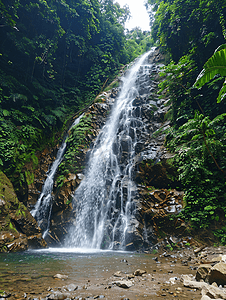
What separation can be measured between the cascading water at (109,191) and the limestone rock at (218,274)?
541 centimetres

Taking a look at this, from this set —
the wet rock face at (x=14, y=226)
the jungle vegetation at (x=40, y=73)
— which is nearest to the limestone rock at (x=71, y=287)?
the wet rock face at (x=14, y=226)

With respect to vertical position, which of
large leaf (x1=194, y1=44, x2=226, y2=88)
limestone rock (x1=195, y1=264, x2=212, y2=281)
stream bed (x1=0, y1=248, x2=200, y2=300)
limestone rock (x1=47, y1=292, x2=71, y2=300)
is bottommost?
stream bed (x1=0, y1=248, x2=200, y2=300)

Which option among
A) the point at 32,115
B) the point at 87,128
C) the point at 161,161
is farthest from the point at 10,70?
the point at 161,161

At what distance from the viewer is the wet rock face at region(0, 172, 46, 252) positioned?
19.9 ft

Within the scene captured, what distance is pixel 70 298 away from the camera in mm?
2221

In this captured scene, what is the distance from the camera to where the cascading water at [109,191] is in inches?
313

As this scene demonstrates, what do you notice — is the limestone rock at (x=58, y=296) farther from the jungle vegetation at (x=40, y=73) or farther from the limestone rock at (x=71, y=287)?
the jungle vegetation at (x=40, y=73)

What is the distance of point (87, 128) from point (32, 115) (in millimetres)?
4061

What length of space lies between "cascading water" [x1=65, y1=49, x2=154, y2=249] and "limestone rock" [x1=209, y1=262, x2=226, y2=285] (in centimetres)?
541

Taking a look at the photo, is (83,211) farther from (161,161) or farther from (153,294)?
(153,294)

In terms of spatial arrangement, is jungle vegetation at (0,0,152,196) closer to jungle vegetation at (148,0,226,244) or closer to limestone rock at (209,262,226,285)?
jungle vegetation at (148,0,226,244)

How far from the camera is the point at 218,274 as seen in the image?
2297mm

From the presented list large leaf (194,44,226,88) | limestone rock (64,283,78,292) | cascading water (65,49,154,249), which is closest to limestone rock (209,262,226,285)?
limestone rock (64,283,78,292)

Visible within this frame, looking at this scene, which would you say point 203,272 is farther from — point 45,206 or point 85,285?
point 45,206
